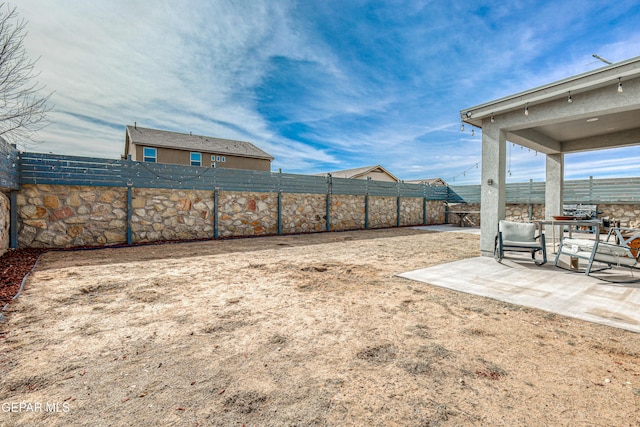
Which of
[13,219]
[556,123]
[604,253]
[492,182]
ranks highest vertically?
[556,123]

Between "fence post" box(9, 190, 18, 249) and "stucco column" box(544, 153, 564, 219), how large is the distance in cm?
1408

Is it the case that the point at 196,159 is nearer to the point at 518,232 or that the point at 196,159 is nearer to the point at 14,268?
the point at 14,268

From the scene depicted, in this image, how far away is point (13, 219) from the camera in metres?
6.27

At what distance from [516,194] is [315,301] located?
1465 cm

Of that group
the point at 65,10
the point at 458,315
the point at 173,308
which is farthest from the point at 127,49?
the point at 458,315

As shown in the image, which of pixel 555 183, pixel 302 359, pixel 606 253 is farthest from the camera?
pixel 555 183

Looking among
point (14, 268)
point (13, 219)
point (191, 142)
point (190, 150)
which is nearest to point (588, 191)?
point (14, 268)

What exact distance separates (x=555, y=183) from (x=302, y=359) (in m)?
10.2

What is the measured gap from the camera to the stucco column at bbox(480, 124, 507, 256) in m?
6.07

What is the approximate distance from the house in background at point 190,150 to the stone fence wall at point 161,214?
10.5 meters

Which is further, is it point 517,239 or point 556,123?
point 556,123

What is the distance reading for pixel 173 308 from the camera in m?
3.12

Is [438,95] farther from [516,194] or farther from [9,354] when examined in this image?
[9,354]

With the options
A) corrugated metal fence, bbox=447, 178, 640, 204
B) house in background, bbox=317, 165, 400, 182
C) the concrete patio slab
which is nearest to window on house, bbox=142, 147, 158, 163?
house in background, bbox=317, 165, 400, 182
